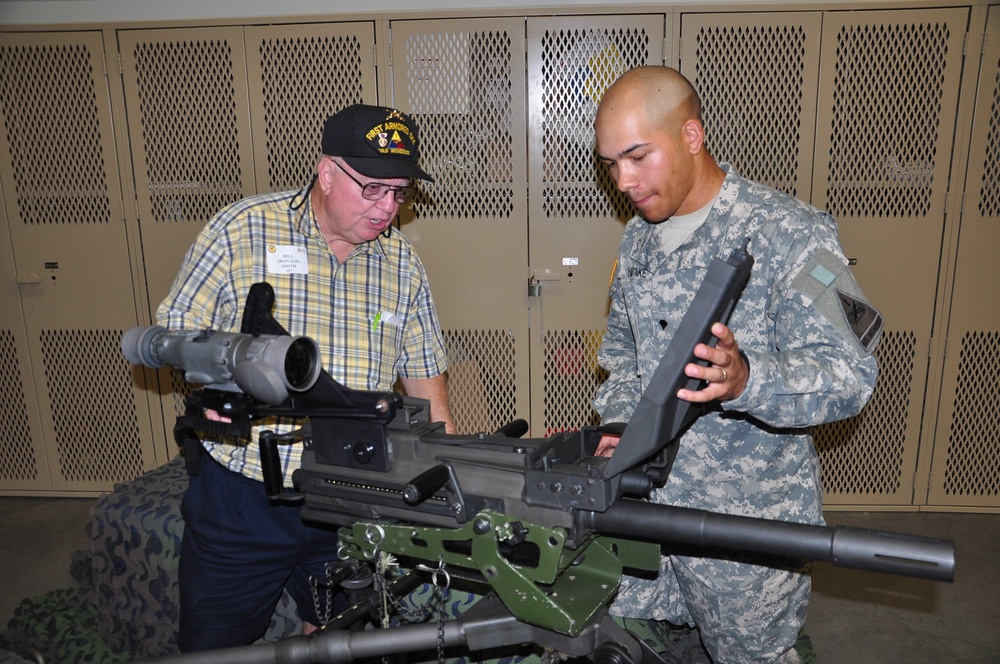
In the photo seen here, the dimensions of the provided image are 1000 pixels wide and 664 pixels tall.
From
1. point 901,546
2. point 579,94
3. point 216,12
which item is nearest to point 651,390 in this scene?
point 901,546

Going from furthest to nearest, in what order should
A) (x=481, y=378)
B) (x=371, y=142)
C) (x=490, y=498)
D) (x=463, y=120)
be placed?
(x=481, y=378), (x=463, y=120), (x=371, y=142), (x=490, y=498)

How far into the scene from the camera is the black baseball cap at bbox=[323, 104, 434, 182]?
1.65 metres

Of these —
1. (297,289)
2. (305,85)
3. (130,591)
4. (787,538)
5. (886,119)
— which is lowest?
(130,591)

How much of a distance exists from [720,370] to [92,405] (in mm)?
3481

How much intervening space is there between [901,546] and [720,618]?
0.88 m

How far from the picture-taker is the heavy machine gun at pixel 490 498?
1.02m

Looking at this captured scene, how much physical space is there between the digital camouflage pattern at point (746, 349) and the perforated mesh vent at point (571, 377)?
1.37 meters

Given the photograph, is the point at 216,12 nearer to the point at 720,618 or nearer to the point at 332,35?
the point at 332,35

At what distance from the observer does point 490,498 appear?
3.73ft

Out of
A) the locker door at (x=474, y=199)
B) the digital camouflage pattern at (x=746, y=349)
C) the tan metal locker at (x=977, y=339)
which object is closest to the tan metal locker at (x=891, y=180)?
the tan metal locker at (x=977, y=339)

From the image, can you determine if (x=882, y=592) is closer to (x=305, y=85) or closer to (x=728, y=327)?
(x=728, y=327)

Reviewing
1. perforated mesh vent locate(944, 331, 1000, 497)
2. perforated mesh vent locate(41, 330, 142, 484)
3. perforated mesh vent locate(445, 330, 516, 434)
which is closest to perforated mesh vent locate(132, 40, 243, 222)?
perforated mesh vent locate(41, 330, 142, 484)

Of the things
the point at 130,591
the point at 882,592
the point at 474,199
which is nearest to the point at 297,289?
the point at 130,591

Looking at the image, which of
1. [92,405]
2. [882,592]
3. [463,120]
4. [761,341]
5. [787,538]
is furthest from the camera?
[92,405]
